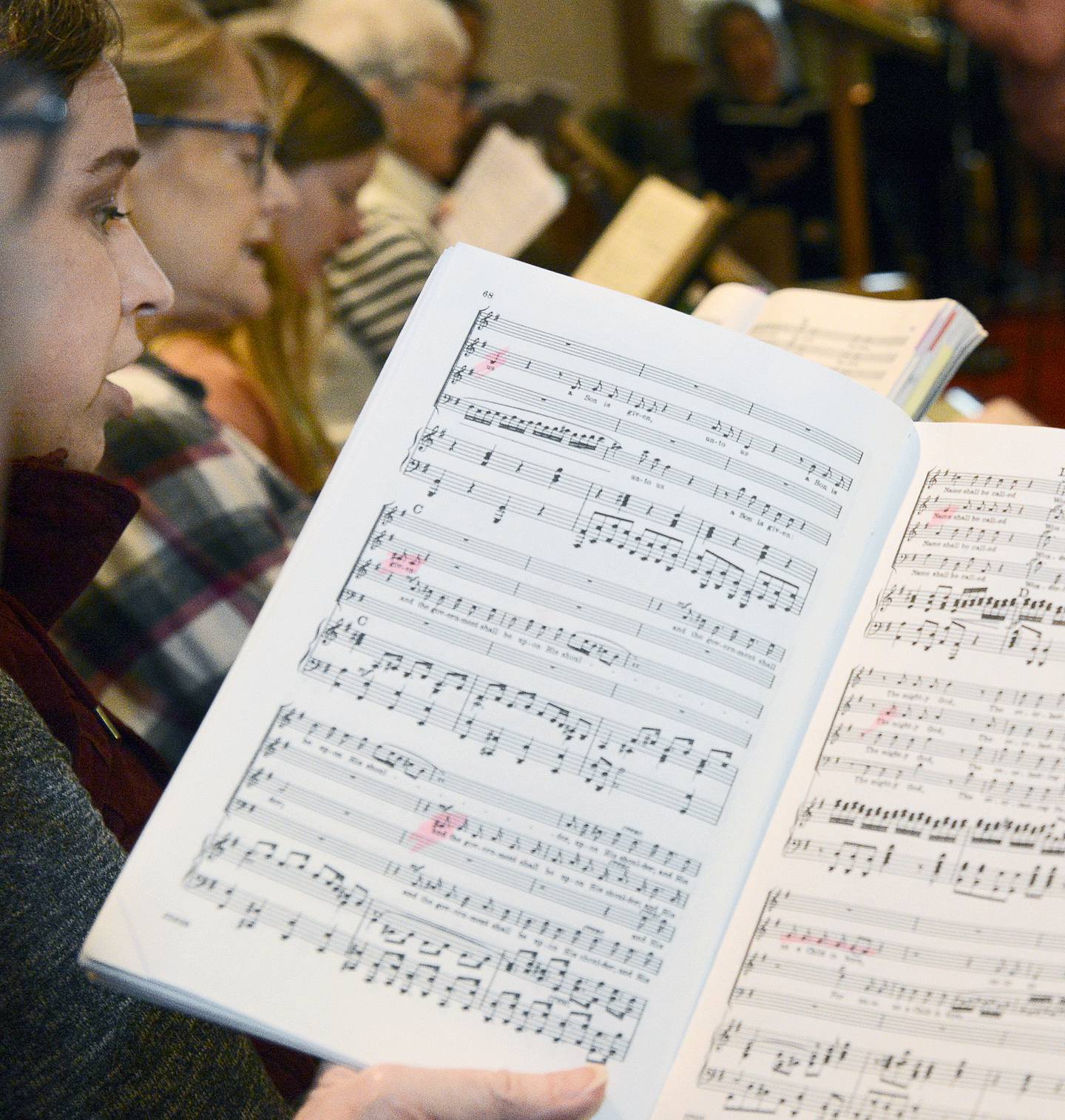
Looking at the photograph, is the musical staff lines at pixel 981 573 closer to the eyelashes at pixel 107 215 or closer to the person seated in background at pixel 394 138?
the eyelashes at pixel 107 215

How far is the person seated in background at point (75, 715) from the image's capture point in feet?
1.98

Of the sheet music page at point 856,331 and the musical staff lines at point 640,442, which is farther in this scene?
the sheet music page at point 856,331

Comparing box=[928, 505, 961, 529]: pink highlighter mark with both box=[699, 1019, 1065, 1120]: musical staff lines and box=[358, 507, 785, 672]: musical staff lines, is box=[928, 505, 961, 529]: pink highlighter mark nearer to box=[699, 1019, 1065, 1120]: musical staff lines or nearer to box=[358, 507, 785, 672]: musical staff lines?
box=[358, 507, 785, 672]: musical staff lines

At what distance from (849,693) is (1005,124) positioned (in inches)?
155

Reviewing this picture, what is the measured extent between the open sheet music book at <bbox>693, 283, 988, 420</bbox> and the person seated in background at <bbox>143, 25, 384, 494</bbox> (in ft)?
3.08

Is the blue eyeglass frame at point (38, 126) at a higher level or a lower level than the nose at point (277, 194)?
higher

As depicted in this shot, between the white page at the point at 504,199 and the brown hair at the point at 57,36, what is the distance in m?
1.57

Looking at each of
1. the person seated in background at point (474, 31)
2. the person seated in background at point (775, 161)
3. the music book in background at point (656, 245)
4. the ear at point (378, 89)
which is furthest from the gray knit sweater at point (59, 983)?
the person seated in background at point (775, 161)

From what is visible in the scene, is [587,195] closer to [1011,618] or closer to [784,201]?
[784,201]

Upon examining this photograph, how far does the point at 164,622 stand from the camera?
4.03ft

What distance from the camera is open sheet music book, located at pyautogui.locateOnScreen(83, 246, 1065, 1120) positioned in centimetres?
58

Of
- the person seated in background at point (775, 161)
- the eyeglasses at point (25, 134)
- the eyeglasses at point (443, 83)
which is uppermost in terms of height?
the eyeglasses at point (25, 134)

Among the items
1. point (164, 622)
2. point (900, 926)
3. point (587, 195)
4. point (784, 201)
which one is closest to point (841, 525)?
point (900, 926)

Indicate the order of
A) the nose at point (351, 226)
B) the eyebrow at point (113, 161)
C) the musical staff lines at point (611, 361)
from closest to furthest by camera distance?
1. the musical staff lines at point (611, 361)
2. the eyebrow at point (113, 161)
3. the nose at point (351, 226)
